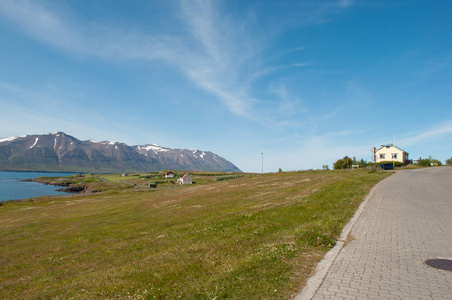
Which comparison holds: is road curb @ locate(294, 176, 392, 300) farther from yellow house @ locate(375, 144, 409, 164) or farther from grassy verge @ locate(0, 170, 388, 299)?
yellow house @ locate(375, 144, 409, 164)

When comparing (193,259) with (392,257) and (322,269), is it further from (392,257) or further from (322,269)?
(392,257)

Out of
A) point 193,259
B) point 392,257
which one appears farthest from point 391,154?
point 193,259

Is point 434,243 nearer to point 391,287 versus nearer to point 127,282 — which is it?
point 391,287

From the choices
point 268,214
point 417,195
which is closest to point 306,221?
point 268,214

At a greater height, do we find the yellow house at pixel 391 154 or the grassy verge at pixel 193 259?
the yellow house at pixel 391 154

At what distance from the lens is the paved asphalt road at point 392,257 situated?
6492 mm

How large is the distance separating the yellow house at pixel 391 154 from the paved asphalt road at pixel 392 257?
3061 inches

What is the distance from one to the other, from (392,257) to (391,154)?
8909 cm

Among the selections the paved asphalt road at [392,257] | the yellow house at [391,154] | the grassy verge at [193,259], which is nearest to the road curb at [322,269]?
the paved asphalt road at [392,257]

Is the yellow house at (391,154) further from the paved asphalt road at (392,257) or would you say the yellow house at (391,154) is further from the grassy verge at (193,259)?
the paved asphalt road at (392,257)

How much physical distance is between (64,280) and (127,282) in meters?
4.39

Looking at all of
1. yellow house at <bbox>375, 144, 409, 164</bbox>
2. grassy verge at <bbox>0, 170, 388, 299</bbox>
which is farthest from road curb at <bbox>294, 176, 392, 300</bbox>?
yellow house at <bbox>375, 144, 409, 164</bbox>

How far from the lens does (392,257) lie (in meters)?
8.93

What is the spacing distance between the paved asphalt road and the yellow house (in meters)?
77.8
